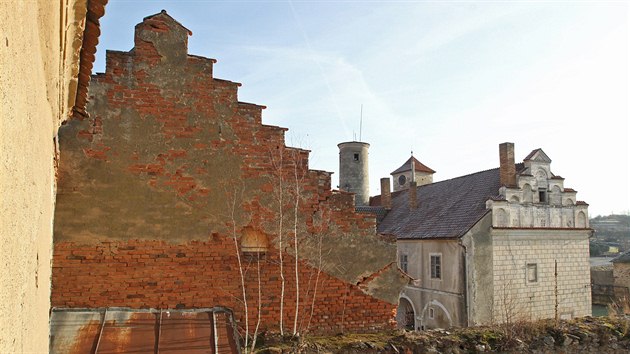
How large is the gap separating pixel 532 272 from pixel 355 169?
17.5 m

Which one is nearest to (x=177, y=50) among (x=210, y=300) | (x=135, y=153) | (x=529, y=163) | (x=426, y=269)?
(x=135, y=153)

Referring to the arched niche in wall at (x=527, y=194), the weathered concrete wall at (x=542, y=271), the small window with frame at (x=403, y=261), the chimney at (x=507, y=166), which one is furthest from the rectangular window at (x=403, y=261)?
the arched niche in wall at (x=527, y=194)

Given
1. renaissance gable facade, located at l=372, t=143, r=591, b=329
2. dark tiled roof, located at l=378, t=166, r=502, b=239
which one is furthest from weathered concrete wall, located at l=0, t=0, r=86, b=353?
renaissance gable facade, located at l=372, t=143, r=591, b=329

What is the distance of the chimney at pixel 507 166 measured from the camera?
854 inches

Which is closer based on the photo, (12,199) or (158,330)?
(12,199)

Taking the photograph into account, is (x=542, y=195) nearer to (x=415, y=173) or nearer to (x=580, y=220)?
(x=580, y=220)

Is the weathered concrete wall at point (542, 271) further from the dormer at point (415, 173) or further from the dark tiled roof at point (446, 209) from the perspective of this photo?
the dormer at point (415, 173)

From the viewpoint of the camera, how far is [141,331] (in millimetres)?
7062

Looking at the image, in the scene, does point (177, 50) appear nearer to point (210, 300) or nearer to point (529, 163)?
point (210, 300)

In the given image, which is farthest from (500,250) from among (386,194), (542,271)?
(386,194)

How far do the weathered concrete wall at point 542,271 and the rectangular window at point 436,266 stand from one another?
7.85 ft

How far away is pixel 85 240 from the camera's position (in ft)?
25.2

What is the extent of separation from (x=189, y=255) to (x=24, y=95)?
20.0ft

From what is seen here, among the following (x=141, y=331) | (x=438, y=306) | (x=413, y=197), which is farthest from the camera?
(x=413, y=197)
